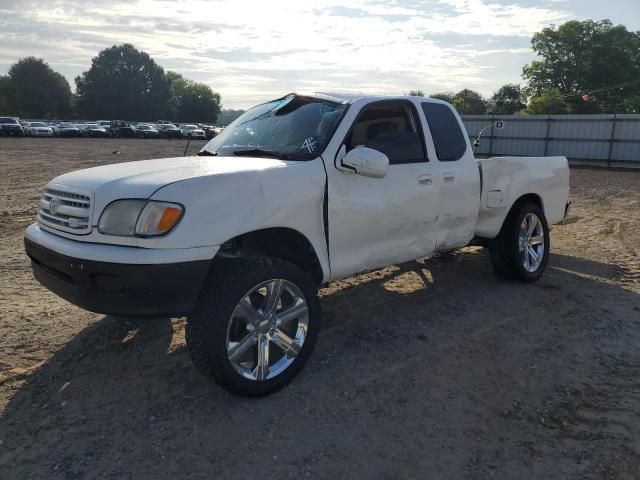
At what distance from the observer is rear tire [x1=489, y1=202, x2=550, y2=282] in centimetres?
564

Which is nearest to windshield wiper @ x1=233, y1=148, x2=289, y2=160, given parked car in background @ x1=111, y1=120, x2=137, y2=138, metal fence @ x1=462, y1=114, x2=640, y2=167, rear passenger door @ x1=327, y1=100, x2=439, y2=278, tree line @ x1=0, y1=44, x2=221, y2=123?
rear passenger door @ x1=327, y1=100, x2=439, y2=278

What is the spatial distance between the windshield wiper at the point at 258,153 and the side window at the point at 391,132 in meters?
0.51

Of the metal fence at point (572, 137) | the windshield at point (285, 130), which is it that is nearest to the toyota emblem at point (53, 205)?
the windshield at point (285, 130)

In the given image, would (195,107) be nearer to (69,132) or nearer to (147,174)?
(69,132)

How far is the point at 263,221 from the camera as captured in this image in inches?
131

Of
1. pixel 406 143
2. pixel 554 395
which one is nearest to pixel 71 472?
pixel 554 395

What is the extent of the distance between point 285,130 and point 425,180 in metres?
1.25

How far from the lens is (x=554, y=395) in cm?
350

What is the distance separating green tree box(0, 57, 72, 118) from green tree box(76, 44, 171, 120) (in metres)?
5.05

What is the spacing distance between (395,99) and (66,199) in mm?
2743

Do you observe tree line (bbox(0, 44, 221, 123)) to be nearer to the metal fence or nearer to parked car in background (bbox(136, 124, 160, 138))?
parked car in background (bbox(136, 124, 160, 138))

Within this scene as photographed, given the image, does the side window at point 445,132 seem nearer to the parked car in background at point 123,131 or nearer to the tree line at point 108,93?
the parked car in background at point 123,131

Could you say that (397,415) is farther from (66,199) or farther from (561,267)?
(561,267)

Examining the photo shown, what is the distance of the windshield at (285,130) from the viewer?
3.91 m
